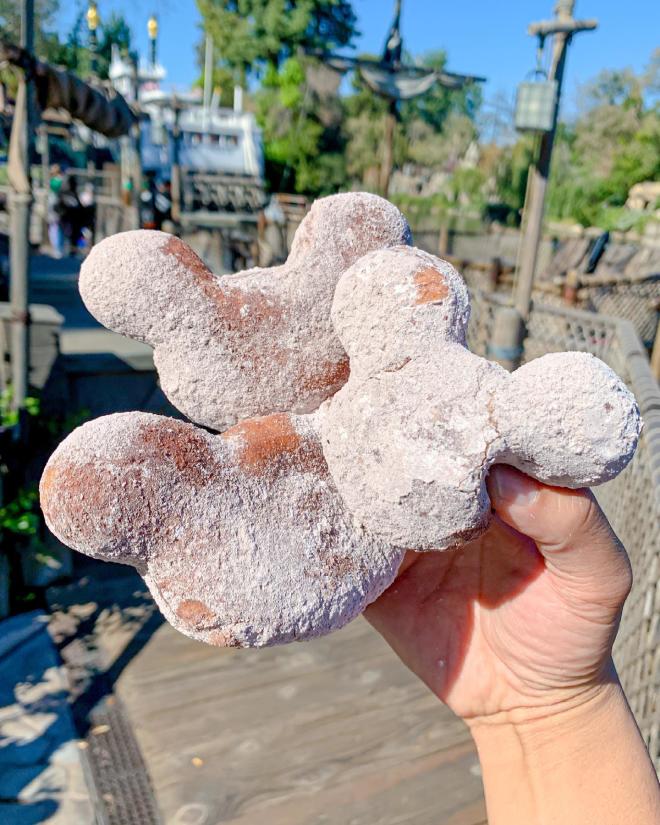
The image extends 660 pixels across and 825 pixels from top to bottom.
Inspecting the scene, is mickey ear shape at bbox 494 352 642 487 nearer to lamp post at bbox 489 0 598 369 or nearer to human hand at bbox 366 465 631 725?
human hand at bbox 366 465 631 725

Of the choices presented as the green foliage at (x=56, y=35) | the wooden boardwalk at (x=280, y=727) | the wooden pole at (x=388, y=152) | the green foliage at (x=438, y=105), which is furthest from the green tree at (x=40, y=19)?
the green foliage at (x=438, y=105)

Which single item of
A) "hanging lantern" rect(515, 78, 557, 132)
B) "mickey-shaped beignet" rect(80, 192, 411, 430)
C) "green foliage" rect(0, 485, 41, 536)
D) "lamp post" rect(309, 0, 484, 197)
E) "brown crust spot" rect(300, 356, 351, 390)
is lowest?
"green foliage" rect(0, 485, 41, 536)

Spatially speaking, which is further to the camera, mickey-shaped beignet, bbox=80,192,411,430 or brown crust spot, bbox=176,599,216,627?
mickey-shaped beignet, bbox=80,192,411,430

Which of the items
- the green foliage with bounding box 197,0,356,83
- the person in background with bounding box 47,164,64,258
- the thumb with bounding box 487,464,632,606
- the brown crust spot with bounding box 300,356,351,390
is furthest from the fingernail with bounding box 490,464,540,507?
the green foliage with bounding box 197,0,356,83

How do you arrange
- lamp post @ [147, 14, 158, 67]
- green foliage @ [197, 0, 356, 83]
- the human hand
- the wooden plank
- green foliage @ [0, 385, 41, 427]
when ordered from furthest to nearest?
green foliage @ [197, 0, 356, 83] < lamp post @ [147, 14, 158, 67] < green foliage @ [0, 385, 41, 427] < the wooden plank < the human hand

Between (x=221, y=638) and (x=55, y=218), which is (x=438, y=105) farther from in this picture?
(x=221, y=638)

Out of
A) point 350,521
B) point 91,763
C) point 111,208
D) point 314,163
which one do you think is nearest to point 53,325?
point 91,763

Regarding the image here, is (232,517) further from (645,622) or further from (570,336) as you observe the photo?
(570,336)
